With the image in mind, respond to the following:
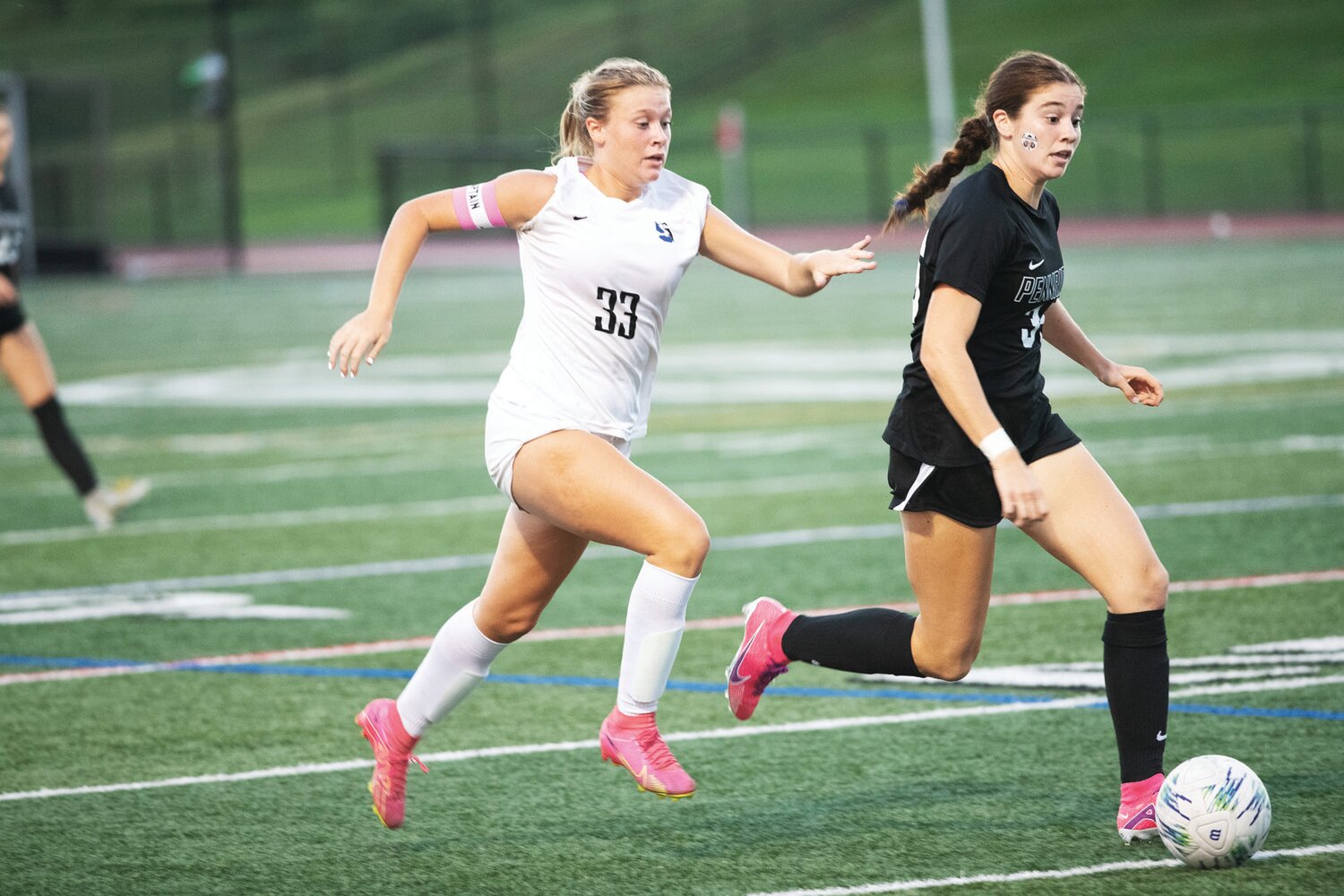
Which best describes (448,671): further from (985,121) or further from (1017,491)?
(985,121)

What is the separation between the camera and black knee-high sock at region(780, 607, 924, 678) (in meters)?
5.65

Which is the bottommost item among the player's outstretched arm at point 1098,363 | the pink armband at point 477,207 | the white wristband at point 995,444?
the white wristband at point 995,444

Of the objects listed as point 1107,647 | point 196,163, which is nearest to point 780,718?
point 1107,647

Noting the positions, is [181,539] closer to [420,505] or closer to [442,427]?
[420,505]

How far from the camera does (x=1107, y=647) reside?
5.22m

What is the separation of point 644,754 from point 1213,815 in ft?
4.97

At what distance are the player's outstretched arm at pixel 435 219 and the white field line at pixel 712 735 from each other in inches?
58.9

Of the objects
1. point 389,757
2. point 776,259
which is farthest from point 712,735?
point 776,259

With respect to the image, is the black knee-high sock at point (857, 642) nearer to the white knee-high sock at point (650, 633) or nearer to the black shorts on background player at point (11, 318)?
the white knee-high sock at point (650, 633)

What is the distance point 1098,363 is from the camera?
5.87 meters

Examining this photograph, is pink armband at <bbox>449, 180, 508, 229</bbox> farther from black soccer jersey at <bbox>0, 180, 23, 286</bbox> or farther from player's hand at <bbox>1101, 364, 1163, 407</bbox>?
black soccer jersey at <bbox>0, 180, 23, 286</bbox>

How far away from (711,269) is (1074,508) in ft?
113

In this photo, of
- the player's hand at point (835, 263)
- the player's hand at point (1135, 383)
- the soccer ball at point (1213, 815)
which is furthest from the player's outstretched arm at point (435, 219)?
the soccer ball at point (1213, 815)

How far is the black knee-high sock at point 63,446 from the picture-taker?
11359mm
